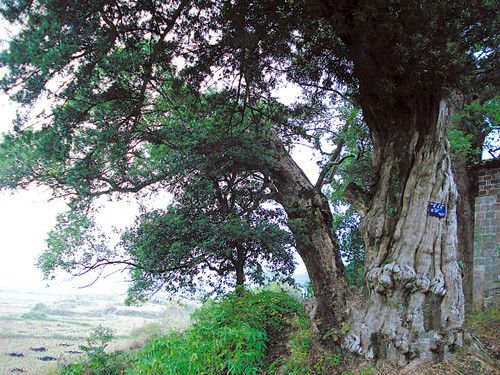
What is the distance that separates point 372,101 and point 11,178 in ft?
16.5

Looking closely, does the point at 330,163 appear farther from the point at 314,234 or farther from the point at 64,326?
the point at 64,326

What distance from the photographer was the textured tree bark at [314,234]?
4.62 metres

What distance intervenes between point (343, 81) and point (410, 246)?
1.96 metres

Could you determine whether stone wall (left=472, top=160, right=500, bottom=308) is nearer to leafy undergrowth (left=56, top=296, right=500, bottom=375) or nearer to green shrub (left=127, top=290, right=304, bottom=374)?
leafy undergrowth (left=56, top=296, right=500, bottom=375)

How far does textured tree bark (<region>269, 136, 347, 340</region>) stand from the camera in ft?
15.2

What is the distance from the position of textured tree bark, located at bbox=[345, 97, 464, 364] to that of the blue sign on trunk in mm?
43

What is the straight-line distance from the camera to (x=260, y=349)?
4.43m

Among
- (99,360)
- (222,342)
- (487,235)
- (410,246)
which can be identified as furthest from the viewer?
(487,235)

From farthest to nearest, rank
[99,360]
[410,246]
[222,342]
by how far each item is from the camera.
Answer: [99,360], [222,342], [410,246]

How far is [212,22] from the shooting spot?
4051mm

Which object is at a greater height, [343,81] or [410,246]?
[343,81]

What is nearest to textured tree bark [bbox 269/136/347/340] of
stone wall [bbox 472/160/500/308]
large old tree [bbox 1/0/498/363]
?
large old tree [bbox 1/0/498/363]

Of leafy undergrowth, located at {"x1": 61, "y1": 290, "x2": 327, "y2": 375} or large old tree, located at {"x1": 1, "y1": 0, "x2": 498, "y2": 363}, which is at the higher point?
large old tree, located at {"x1": 1, "y1": 0, "x2": 498, "y2": 363}

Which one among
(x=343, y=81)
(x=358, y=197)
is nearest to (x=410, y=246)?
(x=358, y=197)
